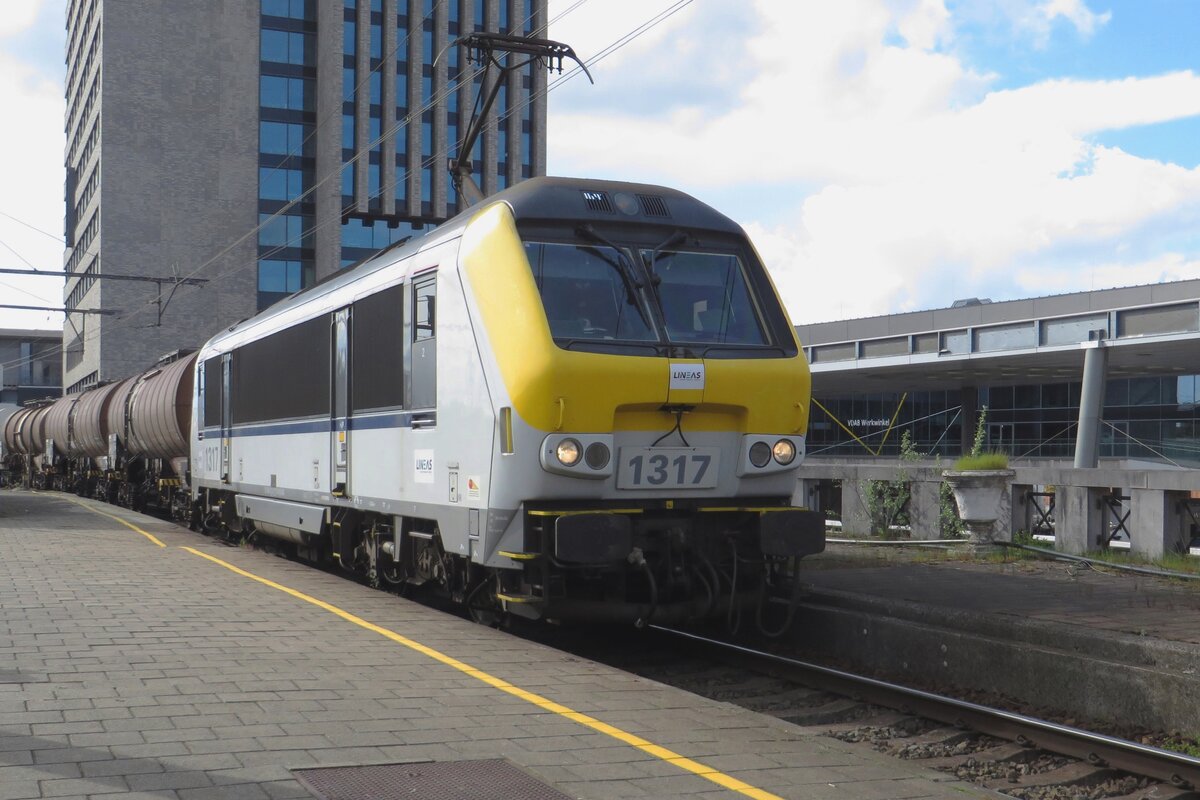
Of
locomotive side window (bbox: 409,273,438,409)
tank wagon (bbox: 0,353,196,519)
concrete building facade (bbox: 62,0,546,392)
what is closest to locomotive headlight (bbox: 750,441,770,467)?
locomotive side window (bbox: 409,273,438,409)

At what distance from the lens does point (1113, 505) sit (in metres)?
13.0

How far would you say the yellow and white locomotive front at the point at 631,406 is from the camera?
27.8 feet

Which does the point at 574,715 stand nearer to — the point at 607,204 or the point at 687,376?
the point at 687,376

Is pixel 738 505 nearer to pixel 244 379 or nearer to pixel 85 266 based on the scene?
pixel 244 379

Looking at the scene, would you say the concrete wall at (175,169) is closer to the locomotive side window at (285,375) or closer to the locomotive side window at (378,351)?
the locomotive side window at (285,375)

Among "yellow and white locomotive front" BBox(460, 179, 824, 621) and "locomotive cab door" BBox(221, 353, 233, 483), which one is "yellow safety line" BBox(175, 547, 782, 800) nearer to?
"yellow and white locomotive front" BBox(460, 179, 824, 621)

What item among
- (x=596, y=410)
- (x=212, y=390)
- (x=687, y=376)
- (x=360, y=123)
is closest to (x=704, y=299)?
(x=687, y=376)

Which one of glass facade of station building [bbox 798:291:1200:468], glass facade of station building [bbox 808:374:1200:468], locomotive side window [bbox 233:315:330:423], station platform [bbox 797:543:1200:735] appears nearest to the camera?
station platform [bbox 797:543:1200:735]

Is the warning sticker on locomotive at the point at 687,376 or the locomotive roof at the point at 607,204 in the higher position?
the locomotive roof at the point at 607,204

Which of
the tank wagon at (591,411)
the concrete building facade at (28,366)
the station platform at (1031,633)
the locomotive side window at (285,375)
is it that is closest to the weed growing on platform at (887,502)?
the station platform at (1031,633)

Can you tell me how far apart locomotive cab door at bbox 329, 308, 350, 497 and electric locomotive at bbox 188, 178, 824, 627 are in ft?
4.53

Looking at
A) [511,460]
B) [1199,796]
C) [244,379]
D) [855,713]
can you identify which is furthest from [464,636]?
[244,379]

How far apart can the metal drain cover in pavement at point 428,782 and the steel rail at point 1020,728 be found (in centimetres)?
307

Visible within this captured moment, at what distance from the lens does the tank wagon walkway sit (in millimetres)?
5129
